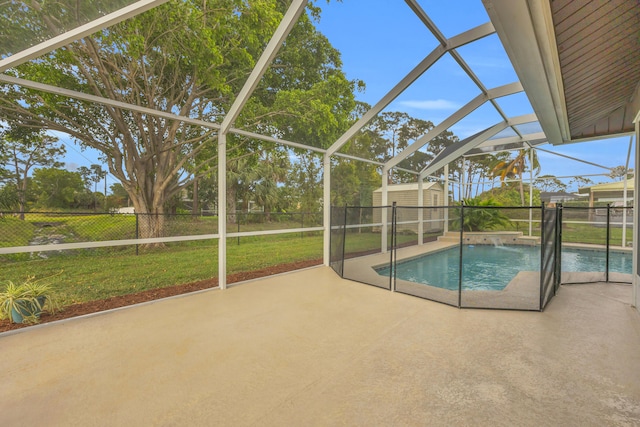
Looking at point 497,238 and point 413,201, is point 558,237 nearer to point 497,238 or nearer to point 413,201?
point 497,238

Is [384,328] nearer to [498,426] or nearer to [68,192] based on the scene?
[498,426]

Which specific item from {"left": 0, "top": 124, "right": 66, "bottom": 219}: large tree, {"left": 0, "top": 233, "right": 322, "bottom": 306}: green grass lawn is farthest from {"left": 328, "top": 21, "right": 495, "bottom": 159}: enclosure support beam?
{"left": 0, "top": 124, "right": 66, "bottom": 219}: large tree

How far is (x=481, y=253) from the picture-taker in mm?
9547

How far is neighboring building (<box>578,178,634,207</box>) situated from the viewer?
9.58 m

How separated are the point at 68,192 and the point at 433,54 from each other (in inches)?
256

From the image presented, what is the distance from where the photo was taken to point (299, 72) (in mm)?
7902

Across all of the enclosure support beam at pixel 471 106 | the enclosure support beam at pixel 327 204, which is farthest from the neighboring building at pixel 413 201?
the enclosure support beam at pixel 327 204

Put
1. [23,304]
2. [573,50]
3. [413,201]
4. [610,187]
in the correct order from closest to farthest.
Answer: [573,50] < [23,304] < [610,187] < [413,201]

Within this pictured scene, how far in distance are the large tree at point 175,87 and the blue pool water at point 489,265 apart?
4059mm

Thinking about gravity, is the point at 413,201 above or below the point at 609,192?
below

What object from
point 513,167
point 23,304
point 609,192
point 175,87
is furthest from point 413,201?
point 23,304

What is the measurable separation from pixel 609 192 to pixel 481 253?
521 centimetres

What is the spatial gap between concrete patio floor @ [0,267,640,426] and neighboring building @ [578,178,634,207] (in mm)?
8813

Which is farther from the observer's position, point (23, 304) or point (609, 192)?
point (609, 192)
